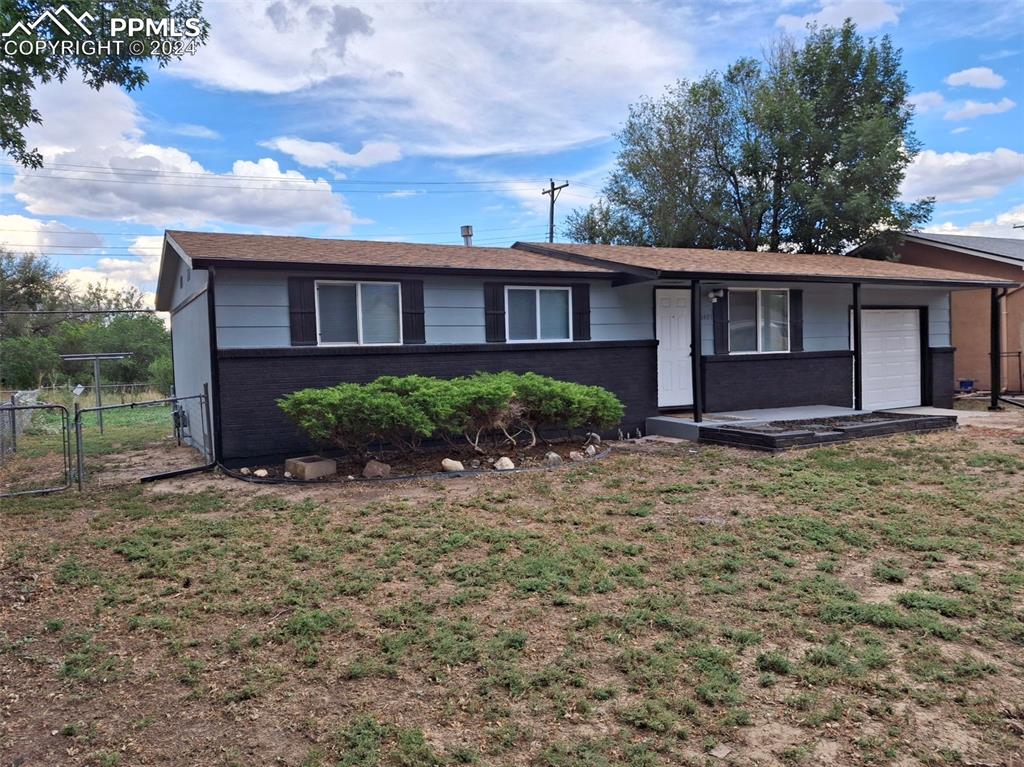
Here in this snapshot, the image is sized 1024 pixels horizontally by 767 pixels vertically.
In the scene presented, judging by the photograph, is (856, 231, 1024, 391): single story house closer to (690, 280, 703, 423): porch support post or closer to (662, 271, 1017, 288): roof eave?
(662, 271, 1017, 288): roof eave

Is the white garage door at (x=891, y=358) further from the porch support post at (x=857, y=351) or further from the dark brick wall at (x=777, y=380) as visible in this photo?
the porch support post at (x=857, y=351)

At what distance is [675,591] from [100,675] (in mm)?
3219

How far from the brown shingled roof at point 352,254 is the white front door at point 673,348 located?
4.90ft

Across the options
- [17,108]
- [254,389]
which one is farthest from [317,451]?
[17,108]

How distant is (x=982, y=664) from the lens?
343 centimetres

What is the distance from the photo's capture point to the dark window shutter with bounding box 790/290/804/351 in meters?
13.2

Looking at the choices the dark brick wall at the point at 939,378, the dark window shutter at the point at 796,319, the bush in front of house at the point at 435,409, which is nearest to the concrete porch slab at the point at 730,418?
the dark window shutter at the point at 796,319

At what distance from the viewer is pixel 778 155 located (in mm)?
23609

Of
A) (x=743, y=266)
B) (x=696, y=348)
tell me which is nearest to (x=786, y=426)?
(x=696, y=348)

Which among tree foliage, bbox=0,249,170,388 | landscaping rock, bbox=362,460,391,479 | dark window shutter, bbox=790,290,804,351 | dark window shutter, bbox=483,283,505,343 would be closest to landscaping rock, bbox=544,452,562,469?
landscaping rock, bbox=362,460,391,479

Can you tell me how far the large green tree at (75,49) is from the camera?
745 cm

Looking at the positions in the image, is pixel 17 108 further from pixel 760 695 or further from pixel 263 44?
pixel 760 695

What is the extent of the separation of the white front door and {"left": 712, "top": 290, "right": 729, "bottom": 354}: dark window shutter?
474mm

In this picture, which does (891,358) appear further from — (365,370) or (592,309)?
(365,370)
